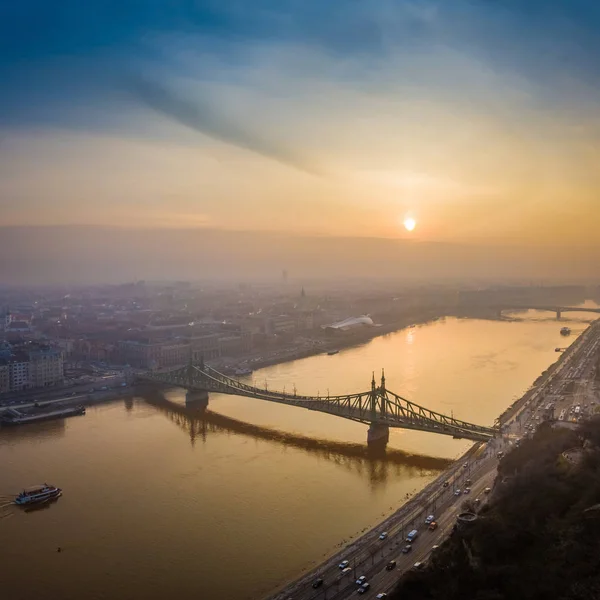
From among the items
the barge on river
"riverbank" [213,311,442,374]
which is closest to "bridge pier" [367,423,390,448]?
the barge on river

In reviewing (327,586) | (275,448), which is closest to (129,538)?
(327,586)

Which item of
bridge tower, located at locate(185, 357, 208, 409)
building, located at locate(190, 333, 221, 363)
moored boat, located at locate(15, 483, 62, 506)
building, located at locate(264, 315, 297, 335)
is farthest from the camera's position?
building, located at locate(264, 315, 297, 335)

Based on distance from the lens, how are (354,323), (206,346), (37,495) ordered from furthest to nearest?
1. (354,323)
2. (206,346)
3. (37,495)

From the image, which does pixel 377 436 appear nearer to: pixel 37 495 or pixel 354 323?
pixel 37 495

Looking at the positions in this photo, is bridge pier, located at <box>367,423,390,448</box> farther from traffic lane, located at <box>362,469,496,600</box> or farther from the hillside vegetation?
the hillside vegetation

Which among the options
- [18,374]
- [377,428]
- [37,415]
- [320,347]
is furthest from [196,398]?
[320,347]

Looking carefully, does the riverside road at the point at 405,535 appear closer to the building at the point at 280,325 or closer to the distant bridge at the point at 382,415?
the distant bridge at the point at 382,415

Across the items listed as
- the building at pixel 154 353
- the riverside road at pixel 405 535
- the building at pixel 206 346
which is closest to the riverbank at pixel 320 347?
the building at pixel 206 346
